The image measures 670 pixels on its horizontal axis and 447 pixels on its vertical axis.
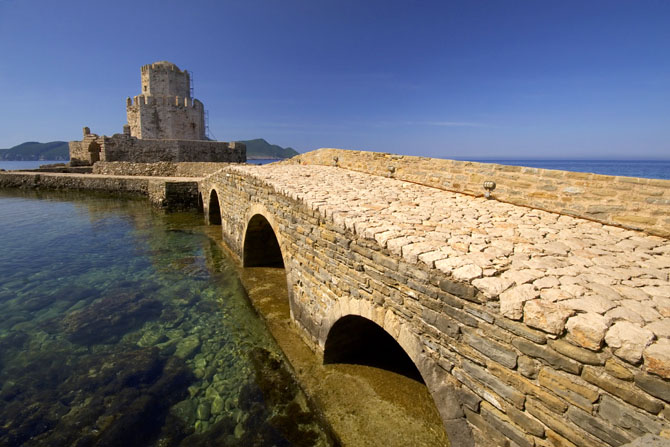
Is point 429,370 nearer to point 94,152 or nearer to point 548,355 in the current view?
point 548,355

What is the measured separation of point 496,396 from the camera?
2668mm

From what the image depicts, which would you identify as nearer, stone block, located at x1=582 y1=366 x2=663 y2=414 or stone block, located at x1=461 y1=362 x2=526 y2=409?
stone block, located at x1=582 y1=366 x2=663 y2=414

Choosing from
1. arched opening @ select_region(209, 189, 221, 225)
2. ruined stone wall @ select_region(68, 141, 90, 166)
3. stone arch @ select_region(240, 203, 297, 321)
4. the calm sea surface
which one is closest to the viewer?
stone arch @ select_region(240, 203, 297, 321)

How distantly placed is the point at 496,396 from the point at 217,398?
425 cm

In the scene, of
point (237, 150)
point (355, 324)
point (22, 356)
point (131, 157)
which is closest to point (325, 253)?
point (355, 324)

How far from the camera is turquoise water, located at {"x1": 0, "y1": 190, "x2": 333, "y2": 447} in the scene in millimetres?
4508

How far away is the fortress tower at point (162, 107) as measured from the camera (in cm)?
3016

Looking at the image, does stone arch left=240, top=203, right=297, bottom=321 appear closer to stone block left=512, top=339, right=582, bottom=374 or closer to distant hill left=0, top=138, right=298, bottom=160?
stone block left=512, top=339, right=582, bottom=374

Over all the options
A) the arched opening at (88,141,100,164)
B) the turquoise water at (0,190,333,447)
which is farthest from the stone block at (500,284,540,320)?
the arched opening at (88,141,100,164)

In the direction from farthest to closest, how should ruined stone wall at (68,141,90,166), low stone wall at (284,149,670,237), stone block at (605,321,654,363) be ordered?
1. ruined stone wall at (68,141,90,166)
2. low stone wall at (284,149,670,237)
3. stone block at (605,321,654,363)

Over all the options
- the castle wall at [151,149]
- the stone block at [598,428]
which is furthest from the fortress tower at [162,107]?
the stone block at [598,428]

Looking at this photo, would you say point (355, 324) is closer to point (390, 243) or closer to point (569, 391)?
point (390, 243)

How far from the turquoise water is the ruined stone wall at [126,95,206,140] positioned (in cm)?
2204

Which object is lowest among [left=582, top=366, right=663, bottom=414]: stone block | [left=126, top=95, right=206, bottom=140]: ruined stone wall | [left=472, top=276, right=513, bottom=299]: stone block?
[left=582, top=366, right=663, bottom=414]: stone block
